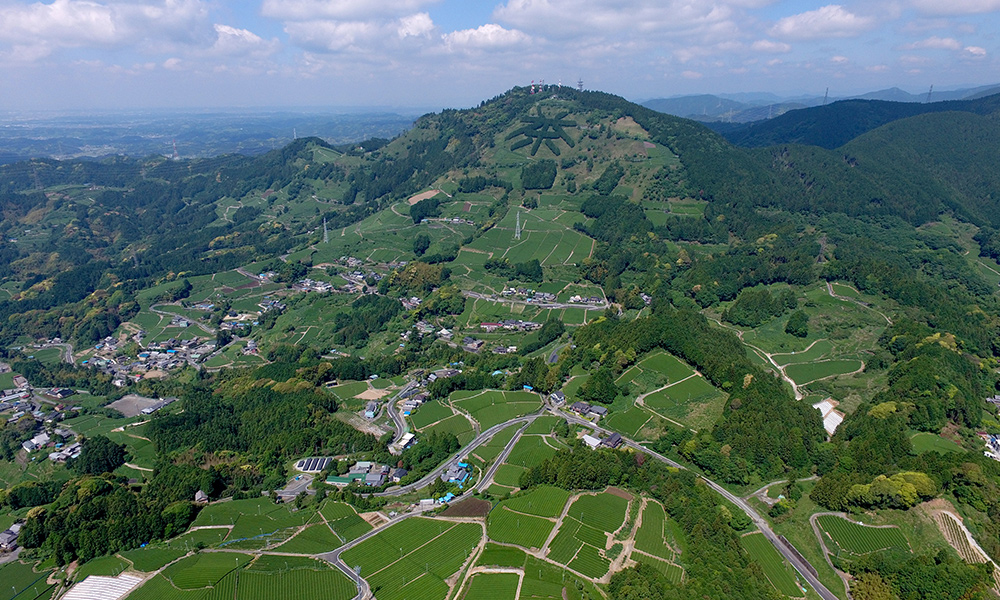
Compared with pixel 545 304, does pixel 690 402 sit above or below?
above

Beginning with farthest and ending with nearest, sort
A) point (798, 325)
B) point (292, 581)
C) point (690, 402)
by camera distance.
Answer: point (798, 325)
point (690, 402)
point (292, 581)

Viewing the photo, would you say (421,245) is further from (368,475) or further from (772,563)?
(772,563)

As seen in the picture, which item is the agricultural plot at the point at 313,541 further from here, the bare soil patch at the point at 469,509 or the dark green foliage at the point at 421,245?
the dark green foliage at the point at 421,245

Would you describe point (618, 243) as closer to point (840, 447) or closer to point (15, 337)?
point (840, 447)

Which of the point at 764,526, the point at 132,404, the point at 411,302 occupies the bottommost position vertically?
the point at 132,404

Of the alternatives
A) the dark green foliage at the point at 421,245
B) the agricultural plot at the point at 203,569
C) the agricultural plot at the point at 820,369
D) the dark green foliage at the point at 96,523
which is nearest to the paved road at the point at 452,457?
the agricultural plot at the point at 203,569

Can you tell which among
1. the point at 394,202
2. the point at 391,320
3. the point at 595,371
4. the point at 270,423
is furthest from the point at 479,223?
the point at 270,423

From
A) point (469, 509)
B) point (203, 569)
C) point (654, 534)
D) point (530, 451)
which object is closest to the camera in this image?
point (203, 569)

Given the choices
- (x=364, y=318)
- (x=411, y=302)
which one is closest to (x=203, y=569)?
(x=364, y=318)
